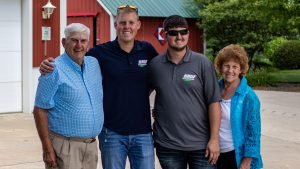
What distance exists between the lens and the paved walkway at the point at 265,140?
7945 millimetres

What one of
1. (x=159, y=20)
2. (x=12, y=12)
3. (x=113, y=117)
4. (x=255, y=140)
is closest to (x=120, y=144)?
(x=113, y=117)

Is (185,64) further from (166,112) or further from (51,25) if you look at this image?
(51,25)

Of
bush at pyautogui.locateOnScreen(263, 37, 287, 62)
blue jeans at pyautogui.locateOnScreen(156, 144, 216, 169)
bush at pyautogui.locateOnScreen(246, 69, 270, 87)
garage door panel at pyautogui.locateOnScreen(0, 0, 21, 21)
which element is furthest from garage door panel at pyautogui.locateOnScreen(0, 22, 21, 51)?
bush at pyautogui.locateOnScreen(263, 37, 287, 62)

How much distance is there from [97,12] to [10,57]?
14151 mm

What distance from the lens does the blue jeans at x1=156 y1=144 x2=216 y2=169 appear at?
4594 millimetres

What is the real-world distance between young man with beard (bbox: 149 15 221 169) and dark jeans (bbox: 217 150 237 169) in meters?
0.07

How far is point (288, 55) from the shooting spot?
26453mm

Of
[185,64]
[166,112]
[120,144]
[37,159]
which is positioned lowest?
[37,159]

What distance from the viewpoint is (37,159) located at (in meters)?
8.01

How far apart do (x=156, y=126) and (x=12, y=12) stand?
8.39m

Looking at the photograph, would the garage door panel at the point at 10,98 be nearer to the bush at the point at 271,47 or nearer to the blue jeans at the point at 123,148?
the blue jeans at the point at 123,148

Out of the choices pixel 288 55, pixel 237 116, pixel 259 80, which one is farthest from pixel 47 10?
pixel 288 55

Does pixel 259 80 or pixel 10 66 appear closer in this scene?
pixel 10 66

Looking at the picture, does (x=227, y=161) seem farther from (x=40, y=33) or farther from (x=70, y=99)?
(x=40, y=33)
